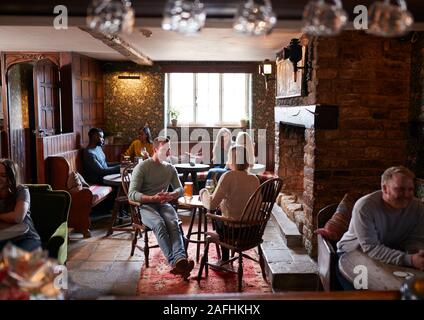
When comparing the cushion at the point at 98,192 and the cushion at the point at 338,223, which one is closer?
the cushion at the point at 338,223

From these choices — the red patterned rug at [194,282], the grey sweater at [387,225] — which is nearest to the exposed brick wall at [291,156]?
the red patterned rug at [194,282]

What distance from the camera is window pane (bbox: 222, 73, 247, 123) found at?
9.34m

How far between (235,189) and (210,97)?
5.94 m

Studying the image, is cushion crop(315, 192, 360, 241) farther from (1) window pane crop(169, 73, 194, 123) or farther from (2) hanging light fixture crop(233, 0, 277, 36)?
(1) window pane crop(169, 73, 194, 123)

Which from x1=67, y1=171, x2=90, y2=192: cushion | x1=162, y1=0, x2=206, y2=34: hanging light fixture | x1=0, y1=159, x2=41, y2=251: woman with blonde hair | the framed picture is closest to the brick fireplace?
the framed picture

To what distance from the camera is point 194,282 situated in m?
4.00

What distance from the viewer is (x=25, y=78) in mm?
7980

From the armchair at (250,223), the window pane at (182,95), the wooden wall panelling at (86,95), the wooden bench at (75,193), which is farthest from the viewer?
the window pane at (182,95)

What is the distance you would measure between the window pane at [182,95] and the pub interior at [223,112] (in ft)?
0.10

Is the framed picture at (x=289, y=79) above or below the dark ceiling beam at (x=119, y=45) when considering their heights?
below

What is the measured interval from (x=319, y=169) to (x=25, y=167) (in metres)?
5.57

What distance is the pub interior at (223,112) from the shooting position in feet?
6.84

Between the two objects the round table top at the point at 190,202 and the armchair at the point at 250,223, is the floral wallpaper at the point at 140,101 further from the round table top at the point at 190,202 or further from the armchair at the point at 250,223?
the armchair at the point at 250,223

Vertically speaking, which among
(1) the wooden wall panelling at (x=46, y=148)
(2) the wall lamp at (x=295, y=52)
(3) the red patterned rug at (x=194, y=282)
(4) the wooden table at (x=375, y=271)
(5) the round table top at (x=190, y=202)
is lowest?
(3) the red patterned rug at (x=194, y=282)
